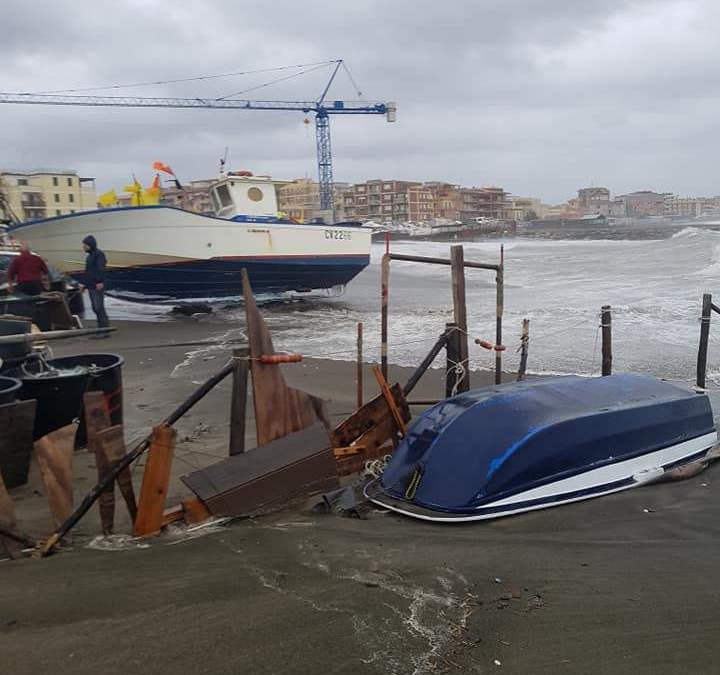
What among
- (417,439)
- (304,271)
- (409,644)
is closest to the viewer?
(409,644)

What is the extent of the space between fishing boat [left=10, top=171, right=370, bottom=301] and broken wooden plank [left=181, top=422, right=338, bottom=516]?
1542 cm

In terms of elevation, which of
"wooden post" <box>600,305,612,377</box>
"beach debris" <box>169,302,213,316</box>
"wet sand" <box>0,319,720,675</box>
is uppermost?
"wooden post" <box>600,305,612,377</box>

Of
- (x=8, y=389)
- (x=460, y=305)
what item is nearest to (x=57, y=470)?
(x=8, y=389)

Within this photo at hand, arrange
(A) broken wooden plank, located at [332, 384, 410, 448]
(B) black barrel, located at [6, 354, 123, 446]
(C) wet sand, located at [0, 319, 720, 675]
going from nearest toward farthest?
1. (C) wet sand, located at [0, 319, 720, 675]
2. (A) broken wooden plank, located at [332, 384, 410, 448]
3. (B) black barrel, located at [6, 354, 123, 446]

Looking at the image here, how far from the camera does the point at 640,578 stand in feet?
12.8

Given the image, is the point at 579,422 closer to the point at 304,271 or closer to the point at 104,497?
the point at 104,497

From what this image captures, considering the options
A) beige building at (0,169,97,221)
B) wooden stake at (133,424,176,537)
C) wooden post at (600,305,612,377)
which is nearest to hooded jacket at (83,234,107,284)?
wooden post at (600,305,612,377)

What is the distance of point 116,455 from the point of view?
15.1 feet

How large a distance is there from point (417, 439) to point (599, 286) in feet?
65.3

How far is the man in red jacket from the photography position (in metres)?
14.2

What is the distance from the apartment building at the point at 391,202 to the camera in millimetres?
143000

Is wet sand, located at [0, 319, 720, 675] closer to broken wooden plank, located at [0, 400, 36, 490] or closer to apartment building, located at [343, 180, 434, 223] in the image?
broken wooden plank, located at [0, 400, 36, 490]

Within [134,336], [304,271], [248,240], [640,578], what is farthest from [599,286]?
[640,578]

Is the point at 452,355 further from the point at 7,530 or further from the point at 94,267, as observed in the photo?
the point at 94,267
